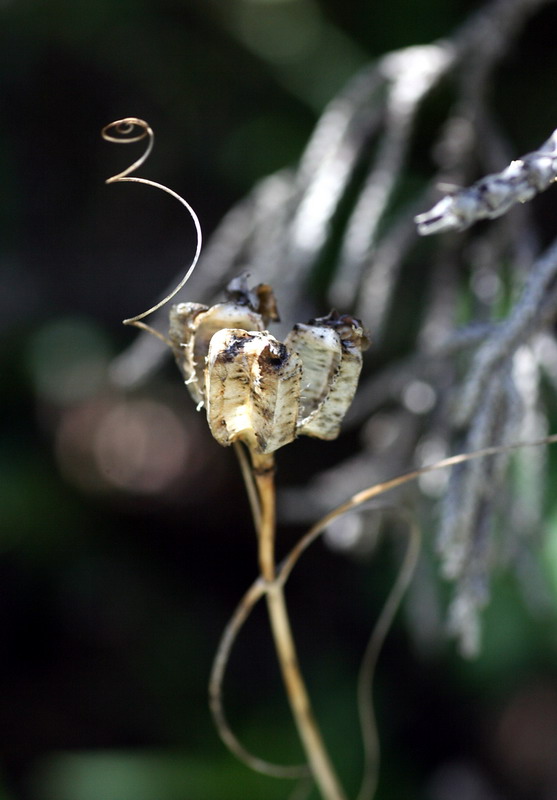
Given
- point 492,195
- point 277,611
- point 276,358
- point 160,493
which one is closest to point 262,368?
point 276,358

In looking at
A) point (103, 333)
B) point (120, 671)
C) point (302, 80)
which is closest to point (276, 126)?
point (302, 80)

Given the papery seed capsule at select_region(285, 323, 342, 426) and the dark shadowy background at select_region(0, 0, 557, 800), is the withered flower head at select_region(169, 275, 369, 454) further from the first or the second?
the dark shadowy background at select_region(0, 0, 557, 800)

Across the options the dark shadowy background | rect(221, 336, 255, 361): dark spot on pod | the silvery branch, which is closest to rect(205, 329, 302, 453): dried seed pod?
rect(221, 336, 255, 361): dark spot on pod

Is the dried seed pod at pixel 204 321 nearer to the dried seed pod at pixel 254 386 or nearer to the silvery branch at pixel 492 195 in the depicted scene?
the dried seed pod at pixel 254 386

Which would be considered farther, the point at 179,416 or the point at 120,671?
the point at 179,416

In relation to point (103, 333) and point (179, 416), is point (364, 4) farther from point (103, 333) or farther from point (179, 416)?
point (179, 416)
